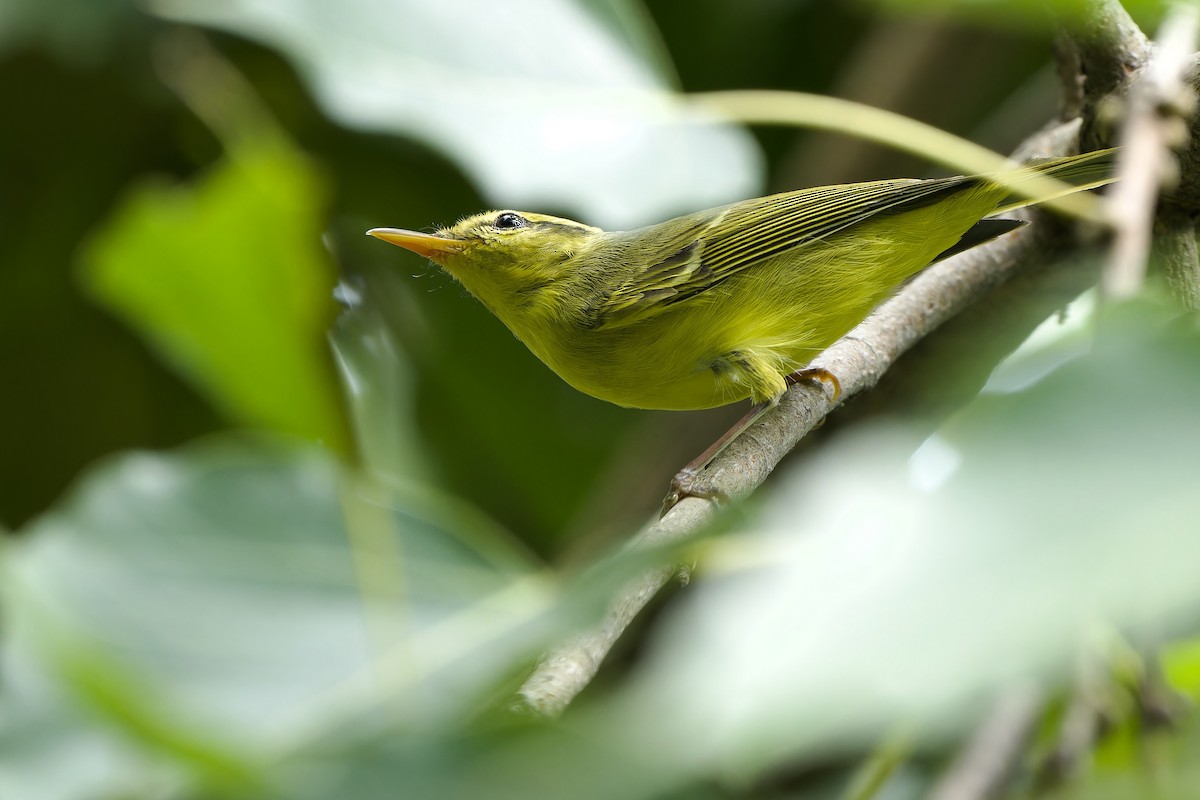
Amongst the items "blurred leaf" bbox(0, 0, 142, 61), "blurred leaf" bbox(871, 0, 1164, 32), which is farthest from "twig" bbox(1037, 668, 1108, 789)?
"blurred leaf" bbox(0, 0, 142, 61)

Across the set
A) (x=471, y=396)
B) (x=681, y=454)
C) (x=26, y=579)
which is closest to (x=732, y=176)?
(x=26, y=579)

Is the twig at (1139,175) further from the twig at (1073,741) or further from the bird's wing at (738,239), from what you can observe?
the bird's wing at (738,239)

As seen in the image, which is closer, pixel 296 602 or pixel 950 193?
pixel 296 602

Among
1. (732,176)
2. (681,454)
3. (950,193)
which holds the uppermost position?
(681,454)

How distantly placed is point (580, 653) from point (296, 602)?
404mm

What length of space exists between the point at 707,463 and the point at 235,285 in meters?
1.34

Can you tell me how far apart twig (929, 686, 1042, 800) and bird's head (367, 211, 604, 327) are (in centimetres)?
299

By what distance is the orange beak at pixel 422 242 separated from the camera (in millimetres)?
3965

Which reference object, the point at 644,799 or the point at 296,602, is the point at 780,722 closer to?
the point at 644,799

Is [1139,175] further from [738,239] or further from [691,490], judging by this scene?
[738,239]

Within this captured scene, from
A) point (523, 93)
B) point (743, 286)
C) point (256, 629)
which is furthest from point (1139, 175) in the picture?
point (743, 286)

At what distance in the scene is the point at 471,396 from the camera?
17.0 ft

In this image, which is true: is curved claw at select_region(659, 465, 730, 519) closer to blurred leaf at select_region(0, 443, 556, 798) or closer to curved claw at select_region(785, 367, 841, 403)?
curved claw at select_region(785, 367, 841, 403)

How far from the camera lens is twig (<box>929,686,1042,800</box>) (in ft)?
4.23
